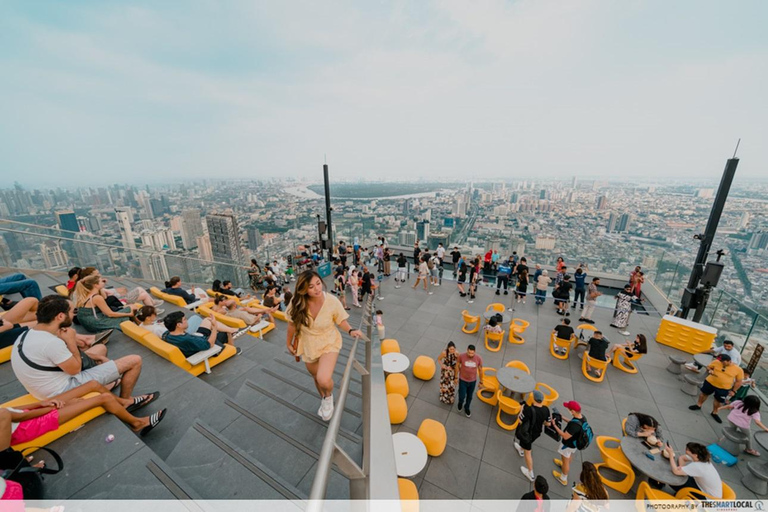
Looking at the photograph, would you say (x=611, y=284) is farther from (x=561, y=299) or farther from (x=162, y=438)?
(x=162, y=438)

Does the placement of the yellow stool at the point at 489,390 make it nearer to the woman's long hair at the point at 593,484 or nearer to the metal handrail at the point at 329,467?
the woman's long hair at the point at 593,484

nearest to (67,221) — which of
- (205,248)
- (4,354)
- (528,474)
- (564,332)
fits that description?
(205,248)

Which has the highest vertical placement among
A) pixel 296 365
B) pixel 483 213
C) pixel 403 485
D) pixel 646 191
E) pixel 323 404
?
pixel 646 191

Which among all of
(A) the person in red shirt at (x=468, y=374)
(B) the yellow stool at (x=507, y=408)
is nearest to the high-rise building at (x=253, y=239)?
(A) the person in red shirt at (x=468, y=374)

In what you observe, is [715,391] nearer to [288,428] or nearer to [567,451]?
[567,451]

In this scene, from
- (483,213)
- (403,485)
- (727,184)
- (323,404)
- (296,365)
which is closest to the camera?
(323,404)

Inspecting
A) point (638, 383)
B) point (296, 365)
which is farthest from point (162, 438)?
point (638, 383)

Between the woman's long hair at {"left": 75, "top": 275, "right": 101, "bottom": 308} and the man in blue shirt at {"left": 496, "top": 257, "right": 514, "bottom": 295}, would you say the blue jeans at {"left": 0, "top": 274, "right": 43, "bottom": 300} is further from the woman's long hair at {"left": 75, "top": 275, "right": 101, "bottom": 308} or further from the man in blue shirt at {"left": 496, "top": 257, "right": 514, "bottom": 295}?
the man in blue shirt at {"left": 496, "top": 257, "right": 514, "bottom": 295}
